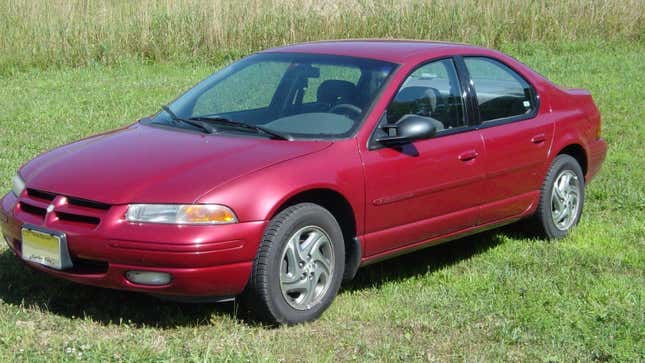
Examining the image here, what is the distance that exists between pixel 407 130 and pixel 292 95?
862 millimetres

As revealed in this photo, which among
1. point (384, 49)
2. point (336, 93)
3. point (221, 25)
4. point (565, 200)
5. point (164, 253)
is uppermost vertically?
point (384, 49)

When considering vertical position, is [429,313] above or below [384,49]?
below

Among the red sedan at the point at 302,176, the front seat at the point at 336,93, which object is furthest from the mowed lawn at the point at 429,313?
the front seat at the point at 336,93

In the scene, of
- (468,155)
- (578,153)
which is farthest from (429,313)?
(578,153)

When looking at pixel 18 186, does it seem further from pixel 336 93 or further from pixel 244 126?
pixel 336 93

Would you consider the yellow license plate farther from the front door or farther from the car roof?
the car roof

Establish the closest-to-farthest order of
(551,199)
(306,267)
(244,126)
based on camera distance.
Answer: (306,267)
(244,126)
(551,199)

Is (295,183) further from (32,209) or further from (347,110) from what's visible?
(32,209)

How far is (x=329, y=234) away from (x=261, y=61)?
169cm

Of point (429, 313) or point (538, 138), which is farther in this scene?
point (538, 138)

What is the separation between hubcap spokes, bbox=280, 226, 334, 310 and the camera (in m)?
5.39

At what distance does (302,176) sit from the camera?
5.42 metres

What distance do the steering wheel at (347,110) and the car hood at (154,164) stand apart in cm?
33

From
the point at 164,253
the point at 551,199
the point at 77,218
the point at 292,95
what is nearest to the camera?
the point at 164,253
